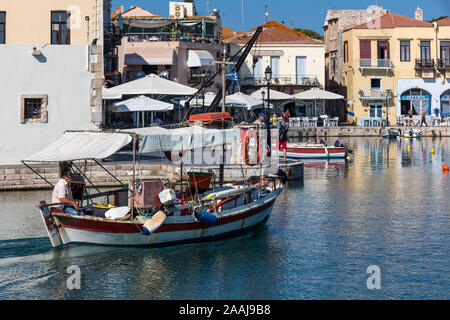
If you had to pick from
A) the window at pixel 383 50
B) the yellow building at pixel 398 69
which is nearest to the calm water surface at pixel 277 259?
the yellow building at pixel 398 69

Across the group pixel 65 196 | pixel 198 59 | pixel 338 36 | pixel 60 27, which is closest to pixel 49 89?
pixel 60 27

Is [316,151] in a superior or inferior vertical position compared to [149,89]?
inferior

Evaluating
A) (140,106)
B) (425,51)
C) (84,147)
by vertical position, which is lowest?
(84,147)

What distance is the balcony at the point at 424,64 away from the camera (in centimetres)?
5947

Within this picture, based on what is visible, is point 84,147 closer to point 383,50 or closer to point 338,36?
point 383,50

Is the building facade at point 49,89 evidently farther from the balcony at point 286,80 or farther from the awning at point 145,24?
the balcony at point 286,80

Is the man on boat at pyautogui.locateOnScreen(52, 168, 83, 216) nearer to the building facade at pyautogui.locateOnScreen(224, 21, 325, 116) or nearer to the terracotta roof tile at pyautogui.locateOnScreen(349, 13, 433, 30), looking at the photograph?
the building facade at pyautogui.locateOnScreen(224, 21, 325, 116)

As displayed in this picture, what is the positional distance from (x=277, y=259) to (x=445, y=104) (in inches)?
1944

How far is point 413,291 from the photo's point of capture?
42.7 ft

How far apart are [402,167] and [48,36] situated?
57.4ft

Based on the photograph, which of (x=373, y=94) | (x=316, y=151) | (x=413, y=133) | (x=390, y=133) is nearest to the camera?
(x=316, y=151)

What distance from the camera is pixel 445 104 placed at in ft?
199
